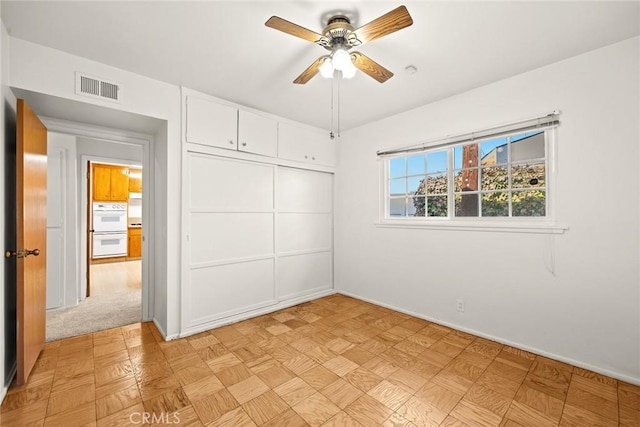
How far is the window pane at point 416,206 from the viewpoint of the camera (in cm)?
344

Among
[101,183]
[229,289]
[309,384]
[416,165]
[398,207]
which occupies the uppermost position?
[101,183]

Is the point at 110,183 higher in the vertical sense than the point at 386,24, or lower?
lower

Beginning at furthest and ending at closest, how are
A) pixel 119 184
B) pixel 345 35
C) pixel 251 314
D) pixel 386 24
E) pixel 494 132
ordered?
pixel 119 184 < pixel 251 314 < pixel 494 132 < pixel 345 35 < pixel 386 24

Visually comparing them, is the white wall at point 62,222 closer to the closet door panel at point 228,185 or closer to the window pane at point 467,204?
the closet door panel at point 228,185

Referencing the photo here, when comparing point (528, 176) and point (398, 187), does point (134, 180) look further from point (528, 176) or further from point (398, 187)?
point (528, 176)

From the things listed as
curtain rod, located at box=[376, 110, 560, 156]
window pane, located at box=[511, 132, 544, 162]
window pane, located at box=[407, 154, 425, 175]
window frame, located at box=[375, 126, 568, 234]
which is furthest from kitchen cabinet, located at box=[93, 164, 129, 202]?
window pane, located at box=[511, 132, 544, 162]

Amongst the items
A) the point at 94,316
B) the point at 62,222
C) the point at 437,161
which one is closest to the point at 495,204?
the point at 437,161

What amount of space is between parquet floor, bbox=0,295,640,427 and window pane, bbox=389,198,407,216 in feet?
4.77

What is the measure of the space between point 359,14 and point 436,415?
2594 mm

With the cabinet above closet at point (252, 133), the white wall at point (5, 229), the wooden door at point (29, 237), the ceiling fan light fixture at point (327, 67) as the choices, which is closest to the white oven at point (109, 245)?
the wooden door at point (29, 237)

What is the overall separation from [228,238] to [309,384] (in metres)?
1.78

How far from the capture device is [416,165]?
349 centimetres

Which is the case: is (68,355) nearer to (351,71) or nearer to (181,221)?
(181,221)

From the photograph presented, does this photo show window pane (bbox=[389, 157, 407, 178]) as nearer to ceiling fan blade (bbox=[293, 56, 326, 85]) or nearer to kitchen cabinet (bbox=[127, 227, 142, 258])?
ceiling fan blade (bbox=[293, 56, 326, 85])
